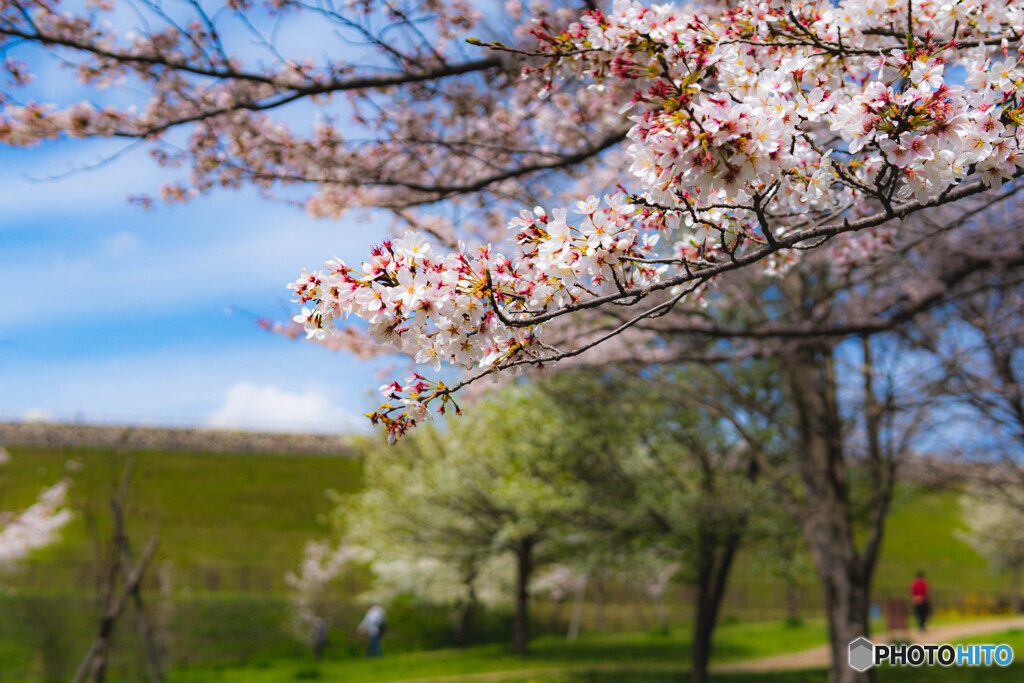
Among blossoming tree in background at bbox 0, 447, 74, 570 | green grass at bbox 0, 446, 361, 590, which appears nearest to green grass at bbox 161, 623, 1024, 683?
blossoming tree in background at bbox 0, 447, 74, 570

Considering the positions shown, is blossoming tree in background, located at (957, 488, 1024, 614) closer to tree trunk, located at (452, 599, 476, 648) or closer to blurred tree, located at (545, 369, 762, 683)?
tree trunk, located at (452, 599, 476, 648)

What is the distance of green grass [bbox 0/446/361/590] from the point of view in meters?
32.6

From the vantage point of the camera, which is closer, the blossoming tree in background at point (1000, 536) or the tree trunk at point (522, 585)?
the tree trunk at point (522, 585)

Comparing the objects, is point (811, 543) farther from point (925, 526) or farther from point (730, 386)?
point (925, 526)

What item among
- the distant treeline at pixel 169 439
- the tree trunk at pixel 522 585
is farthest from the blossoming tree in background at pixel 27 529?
the distant treeline at pixel 169 439

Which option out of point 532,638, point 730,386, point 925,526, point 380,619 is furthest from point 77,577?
point 925,526

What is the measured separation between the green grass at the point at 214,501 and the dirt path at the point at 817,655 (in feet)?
59.2

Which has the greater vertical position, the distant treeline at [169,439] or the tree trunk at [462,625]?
the distant treeline at [169,439]

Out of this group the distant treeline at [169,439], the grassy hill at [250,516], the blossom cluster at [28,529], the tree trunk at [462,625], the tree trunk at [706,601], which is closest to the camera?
the tree trunk at [706,601]

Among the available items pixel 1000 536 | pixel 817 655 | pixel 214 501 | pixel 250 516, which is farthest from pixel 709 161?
pixel 214 501

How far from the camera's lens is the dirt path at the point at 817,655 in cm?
1634

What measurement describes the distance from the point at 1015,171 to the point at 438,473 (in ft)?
47.7

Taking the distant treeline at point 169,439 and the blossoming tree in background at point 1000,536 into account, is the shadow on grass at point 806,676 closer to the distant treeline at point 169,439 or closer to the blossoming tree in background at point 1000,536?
the blossoming tree in background at point 1000,536

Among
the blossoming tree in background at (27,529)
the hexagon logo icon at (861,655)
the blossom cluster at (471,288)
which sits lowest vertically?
the blossoming tree in background at (27,529)
